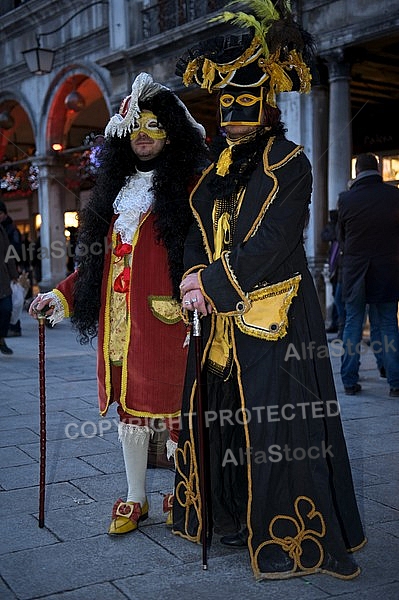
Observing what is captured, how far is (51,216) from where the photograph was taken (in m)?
17.0

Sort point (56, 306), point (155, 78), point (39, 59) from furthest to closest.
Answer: point (39, 59)
point (155, 78)
point (56, 306)

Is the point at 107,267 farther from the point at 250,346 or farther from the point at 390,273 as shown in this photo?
the point at 390,273

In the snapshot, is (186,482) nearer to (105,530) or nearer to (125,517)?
(125,517)

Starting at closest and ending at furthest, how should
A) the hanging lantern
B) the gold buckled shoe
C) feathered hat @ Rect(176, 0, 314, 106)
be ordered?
1. feathered hat @ Rect(176, 0, 314, 106)
2. the gold buckled shoe
3. the hanging lantern

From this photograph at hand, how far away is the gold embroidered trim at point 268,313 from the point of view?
293 cm

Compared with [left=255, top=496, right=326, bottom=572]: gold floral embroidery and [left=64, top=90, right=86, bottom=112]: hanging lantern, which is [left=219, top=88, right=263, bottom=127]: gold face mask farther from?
[left=64, top=90, right=86, bottom=112]: hanging lantern

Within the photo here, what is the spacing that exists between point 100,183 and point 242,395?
51.5 inches

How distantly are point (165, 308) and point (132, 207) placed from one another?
478mm

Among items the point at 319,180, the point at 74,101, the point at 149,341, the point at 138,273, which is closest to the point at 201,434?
the point at 149,341

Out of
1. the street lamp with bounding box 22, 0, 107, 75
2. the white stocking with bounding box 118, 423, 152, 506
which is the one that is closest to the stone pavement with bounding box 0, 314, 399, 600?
the white stocking with bounding box 118, 423, 152, 506

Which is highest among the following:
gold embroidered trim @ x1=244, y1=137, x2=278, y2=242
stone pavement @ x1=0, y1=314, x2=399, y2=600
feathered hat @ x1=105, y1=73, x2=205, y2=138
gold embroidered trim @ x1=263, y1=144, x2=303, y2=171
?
feathered hat @ x1=105, y1=73, x2=205, y2=138

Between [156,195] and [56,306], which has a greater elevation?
[156,195]

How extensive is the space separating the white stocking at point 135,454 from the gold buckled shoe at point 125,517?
0.04 meters

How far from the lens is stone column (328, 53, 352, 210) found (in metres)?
10.6
